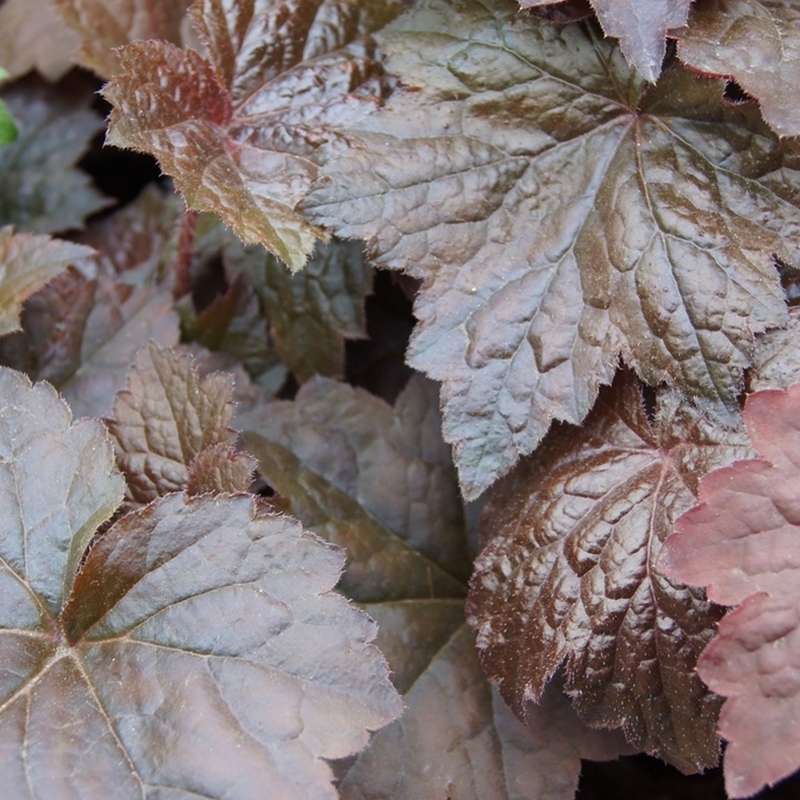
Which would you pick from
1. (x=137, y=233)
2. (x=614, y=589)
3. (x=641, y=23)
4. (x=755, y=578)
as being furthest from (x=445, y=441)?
(x=137, y=233)

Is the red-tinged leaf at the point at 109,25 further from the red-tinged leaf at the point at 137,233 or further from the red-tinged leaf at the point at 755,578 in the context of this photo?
the red-tinged leaf at the point at 755,578

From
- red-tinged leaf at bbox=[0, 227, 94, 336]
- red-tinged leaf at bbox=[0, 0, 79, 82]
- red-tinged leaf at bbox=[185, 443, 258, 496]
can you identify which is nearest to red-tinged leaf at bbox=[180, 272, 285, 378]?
red-tinged leaf at bbox=[0, 227, 94, 336]

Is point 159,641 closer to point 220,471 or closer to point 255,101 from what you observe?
point 220,471

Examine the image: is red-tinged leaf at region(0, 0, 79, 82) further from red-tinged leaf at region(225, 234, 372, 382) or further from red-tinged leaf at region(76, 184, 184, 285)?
red-tinged leaf at region(225, 234, 372, 382)

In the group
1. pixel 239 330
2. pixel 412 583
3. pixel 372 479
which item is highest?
pixel 239 330

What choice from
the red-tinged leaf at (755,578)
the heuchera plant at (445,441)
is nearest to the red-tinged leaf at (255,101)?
the heuchera plant at (445,441)

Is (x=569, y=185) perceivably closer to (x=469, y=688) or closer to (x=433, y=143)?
(x=433, y=143)
